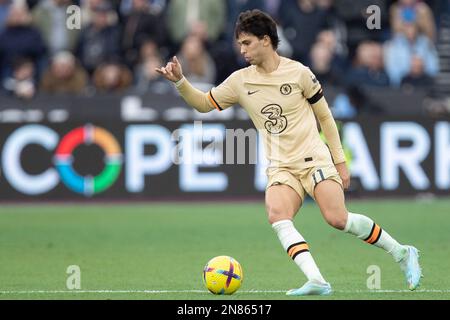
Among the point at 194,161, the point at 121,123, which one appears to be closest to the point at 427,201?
the point at 194,161

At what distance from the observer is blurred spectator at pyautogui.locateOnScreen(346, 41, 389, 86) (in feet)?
66.5

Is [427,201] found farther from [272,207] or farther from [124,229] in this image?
[272,207]

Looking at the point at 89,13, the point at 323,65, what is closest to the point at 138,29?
the point at 89,13

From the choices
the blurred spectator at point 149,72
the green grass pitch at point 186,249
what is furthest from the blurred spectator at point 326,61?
the green grass pitch at point 186,249

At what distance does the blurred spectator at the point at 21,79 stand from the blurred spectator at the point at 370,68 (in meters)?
5.17

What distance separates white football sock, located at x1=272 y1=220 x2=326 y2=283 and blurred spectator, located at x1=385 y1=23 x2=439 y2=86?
11.6 metres

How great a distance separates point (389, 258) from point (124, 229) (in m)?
4.19

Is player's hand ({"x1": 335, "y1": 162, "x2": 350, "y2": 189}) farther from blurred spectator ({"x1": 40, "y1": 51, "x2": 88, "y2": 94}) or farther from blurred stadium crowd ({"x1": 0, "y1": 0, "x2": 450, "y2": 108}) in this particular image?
blurred spectator ({"x1": 40, "y1": 51, "x2": 88, "y2": 94})

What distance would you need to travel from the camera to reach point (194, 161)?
17.7 m

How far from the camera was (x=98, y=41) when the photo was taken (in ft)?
67.3

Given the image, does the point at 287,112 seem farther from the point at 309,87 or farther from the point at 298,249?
the point at 298,249

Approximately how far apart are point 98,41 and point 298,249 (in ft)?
38.8

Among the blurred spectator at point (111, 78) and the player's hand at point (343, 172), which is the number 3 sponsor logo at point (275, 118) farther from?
the blurred spectator at point (111, 78)

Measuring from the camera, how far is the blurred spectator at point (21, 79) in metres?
19.4
